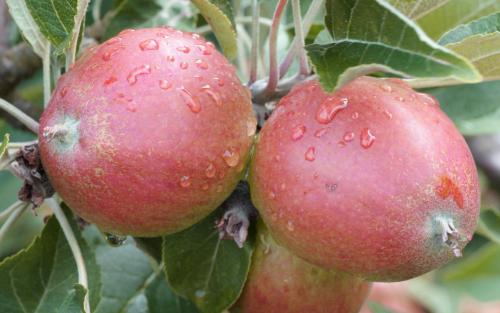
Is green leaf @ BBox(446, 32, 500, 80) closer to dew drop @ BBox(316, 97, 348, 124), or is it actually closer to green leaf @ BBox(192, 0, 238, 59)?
dew drop @ BBox(316, 97, 348, 124)

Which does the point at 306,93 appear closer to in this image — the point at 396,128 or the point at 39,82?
the point at 396,128

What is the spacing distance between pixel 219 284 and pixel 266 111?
26 centimetres

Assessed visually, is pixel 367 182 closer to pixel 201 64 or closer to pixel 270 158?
pixel 270 158

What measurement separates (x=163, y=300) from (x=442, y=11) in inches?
25.0

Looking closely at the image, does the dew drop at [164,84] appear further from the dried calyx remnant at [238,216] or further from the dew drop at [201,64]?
the dried calyx remnant at [238,216]

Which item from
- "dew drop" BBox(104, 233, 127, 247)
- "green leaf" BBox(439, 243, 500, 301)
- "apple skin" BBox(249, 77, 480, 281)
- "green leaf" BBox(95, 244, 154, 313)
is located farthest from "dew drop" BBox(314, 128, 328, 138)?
"green leaf" BBox(439, 243, 500, 301)

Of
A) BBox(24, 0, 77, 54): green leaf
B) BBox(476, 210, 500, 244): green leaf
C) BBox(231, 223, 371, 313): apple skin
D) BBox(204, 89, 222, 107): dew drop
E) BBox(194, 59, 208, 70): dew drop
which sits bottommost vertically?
BBox(476, 210, 500, 244): green leaf

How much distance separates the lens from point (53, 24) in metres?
0.99

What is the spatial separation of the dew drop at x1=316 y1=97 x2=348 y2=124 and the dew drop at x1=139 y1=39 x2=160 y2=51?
0.22 m

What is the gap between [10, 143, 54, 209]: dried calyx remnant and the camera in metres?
0.97

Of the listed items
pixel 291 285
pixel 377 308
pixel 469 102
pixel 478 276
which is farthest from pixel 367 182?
pixel 478 276

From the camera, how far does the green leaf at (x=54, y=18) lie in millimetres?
970

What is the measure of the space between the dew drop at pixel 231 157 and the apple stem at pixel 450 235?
254 mm

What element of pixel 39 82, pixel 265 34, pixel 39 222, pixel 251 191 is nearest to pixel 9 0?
pixel 251 191
